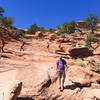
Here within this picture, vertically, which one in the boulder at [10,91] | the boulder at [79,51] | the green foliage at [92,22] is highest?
the green foliage at [92,22]

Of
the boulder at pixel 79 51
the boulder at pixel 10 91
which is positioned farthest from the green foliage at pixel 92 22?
the boulder at pixel 10 91

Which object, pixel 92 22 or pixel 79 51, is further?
pixel 92 22

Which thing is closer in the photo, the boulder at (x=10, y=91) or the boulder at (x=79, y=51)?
the boulder at (x=10, y=91)

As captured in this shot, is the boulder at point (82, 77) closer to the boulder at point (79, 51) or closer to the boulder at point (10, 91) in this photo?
→ the boulder at point (10, 91)

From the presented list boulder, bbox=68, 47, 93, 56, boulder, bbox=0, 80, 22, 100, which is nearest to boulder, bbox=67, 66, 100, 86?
boulder, bbox=0, 80, 22, 100

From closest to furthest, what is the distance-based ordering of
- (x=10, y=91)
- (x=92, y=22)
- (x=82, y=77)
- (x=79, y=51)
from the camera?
1. (x=10, y=91)
2. (x=82, y=77)
3. (x=79, y=51)
4. (x=92, y=22)

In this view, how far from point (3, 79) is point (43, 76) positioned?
2.24 m

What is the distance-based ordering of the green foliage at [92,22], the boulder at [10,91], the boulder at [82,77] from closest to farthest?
the boulder at [10,91] < the boulder at [82,77] < the green foliage at [92,22]

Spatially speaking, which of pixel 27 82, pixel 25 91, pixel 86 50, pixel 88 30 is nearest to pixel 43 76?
pixel 27 82

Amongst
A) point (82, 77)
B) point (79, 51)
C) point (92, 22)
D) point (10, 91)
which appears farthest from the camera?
point (92, 22)

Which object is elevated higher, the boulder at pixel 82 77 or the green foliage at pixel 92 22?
the green foliage at pixel 92 22

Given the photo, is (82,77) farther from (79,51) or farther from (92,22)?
(92,22)

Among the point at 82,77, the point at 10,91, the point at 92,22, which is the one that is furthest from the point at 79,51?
the point at 92,22

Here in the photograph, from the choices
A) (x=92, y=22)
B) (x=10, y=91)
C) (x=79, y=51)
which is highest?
(x=92, y=22)
